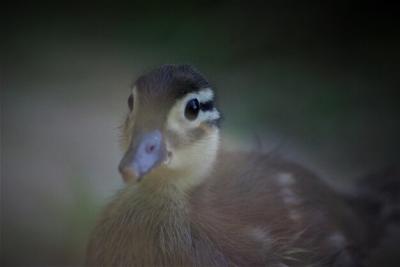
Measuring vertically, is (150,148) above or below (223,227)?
above

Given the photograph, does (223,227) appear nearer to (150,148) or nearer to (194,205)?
(194,205)

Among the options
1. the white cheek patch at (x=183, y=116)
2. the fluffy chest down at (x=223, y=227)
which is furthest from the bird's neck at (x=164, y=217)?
the white cheek patch at (x=183, y=116)

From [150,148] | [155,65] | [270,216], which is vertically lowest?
[270,216]

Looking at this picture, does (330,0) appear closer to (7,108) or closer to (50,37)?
(50,37)

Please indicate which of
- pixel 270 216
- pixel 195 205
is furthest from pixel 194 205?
pixel 270 216

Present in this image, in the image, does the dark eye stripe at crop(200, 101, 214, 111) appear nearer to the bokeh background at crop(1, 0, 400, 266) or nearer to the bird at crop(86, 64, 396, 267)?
the bird at crop(86, 64, 396, 267)

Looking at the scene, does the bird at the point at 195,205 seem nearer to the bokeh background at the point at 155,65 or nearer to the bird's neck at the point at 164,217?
the bird's neck at the point at 164,217

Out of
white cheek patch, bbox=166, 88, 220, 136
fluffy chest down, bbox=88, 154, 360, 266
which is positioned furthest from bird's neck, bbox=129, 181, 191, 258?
white cheek patch, bbox=166, 88, 220, 136
